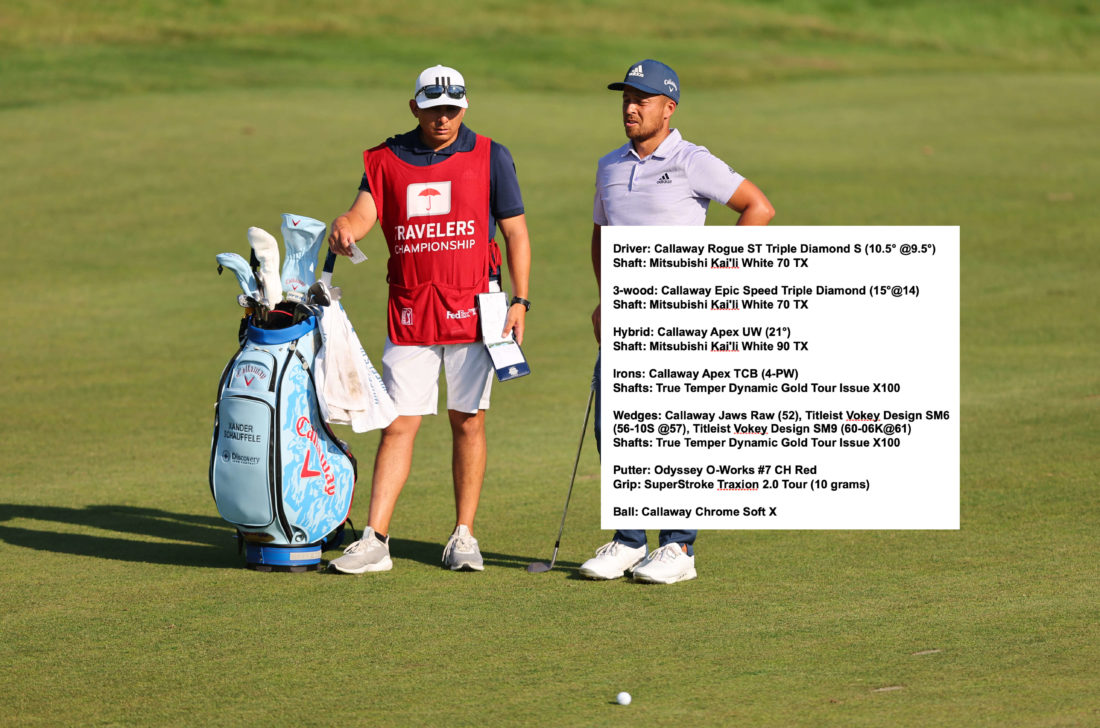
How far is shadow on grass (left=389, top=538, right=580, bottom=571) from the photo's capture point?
286 inches

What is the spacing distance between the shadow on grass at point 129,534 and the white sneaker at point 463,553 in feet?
3.40

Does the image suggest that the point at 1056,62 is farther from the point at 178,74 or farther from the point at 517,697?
the point at 517,697

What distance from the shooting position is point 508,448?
406 inches

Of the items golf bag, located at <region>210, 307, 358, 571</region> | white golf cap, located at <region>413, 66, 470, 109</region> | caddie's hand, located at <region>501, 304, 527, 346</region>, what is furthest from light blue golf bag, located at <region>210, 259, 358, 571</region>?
white golf cap, located at <region>413, 66, 470, 109</region>

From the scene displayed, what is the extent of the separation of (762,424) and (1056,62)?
37045 mm

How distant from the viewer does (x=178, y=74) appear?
1145 inches

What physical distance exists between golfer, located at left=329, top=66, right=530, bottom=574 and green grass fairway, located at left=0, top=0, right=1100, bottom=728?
1.29ft

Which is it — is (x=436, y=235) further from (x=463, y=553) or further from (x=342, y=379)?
(x=463, y=553)

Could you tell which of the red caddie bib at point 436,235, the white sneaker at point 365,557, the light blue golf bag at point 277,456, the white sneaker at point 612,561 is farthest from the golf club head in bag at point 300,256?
the white sneaker at point 612,561

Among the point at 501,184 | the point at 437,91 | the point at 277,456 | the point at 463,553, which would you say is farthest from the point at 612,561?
the point at 437,91

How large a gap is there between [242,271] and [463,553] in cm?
167

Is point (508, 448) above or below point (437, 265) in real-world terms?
below

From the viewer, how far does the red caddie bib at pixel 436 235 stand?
7.21 m

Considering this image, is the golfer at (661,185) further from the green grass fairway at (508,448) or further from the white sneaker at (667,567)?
the green grass fairway at (508,448)
